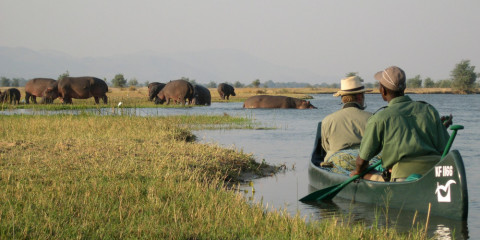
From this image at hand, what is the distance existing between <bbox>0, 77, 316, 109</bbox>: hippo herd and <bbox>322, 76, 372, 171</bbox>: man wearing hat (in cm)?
2714

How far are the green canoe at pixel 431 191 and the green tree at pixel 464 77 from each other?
84595mm

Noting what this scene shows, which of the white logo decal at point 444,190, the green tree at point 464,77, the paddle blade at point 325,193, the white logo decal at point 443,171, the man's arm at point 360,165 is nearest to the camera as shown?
the white logo decal at point 443,171

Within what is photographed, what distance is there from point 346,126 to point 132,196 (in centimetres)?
342

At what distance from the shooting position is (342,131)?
361 inches

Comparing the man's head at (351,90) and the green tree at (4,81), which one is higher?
the green tree at (4,81)

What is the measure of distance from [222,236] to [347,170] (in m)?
3.73

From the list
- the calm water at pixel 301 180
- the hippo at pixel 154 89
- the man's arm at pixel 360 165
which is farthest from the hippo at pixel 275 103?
the man's arm at pixel 360 165

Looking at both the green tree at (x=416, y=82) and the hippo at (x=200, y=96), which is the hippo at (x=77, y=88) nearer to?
the hippo at (x=200, y=96)

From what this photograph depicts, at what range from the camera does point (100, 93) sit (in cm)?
3528

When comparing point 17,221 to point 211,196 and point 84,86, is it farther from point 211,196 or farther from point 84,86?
point 84,86

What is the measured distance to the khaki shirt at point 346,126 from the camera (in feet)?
29.7

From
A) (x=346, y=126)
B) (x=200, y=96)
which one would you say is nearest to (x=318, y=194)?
(x=346, y=126)

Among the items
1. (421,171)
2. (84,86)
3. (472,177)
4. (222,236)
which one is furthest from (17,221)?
(84,86)

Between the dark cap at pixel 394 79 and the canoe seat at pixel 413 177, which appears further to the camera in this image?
the canoe seat at pixel 413 177
